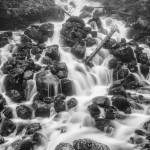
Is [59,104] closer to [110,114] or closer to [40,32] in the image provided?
[110,114]

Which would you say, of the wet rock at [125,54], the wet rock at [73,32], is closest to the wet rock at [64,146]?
the wet rock at [125,54]

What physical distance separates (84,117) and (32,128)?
2.33 m

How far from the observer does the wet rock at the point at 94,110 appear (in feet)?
42.7

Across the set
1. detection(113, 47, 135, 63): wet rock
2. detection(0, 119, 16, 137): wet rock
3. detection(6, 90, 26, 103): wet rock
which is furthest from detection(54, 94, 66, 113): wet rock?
detection(113, 47, 135, 63): wet rock

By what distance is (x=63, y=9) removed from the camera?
2112 centimetres

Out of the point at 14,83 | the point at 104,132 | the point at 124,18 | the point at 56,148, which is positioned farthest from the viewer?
the point at 124,18

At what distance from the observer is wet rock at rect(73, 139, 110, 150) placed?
11.0 metres

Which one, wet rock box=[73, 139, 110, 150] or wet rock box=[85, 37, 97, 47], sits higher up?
wet rock box=[85, 37, 97, 47]

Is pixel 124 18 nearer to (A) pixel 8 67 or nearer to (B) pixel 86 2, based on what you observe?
(B) pixel 86 2

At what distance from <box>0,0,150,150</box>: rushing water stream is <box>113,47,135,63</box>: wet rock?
0.54m

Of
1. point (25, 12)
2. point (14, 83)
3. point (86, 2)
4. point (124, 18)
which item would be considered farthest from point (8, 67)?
point (86, 2)

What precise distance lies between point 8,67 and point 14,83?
43.1 inches

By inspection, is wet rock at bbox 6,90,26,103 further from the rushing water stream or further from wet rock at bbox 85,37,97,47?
wet rock at bbox 85,37,97,47

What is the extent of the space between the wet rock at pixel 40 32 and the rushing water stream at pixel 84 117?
0.82 meters
